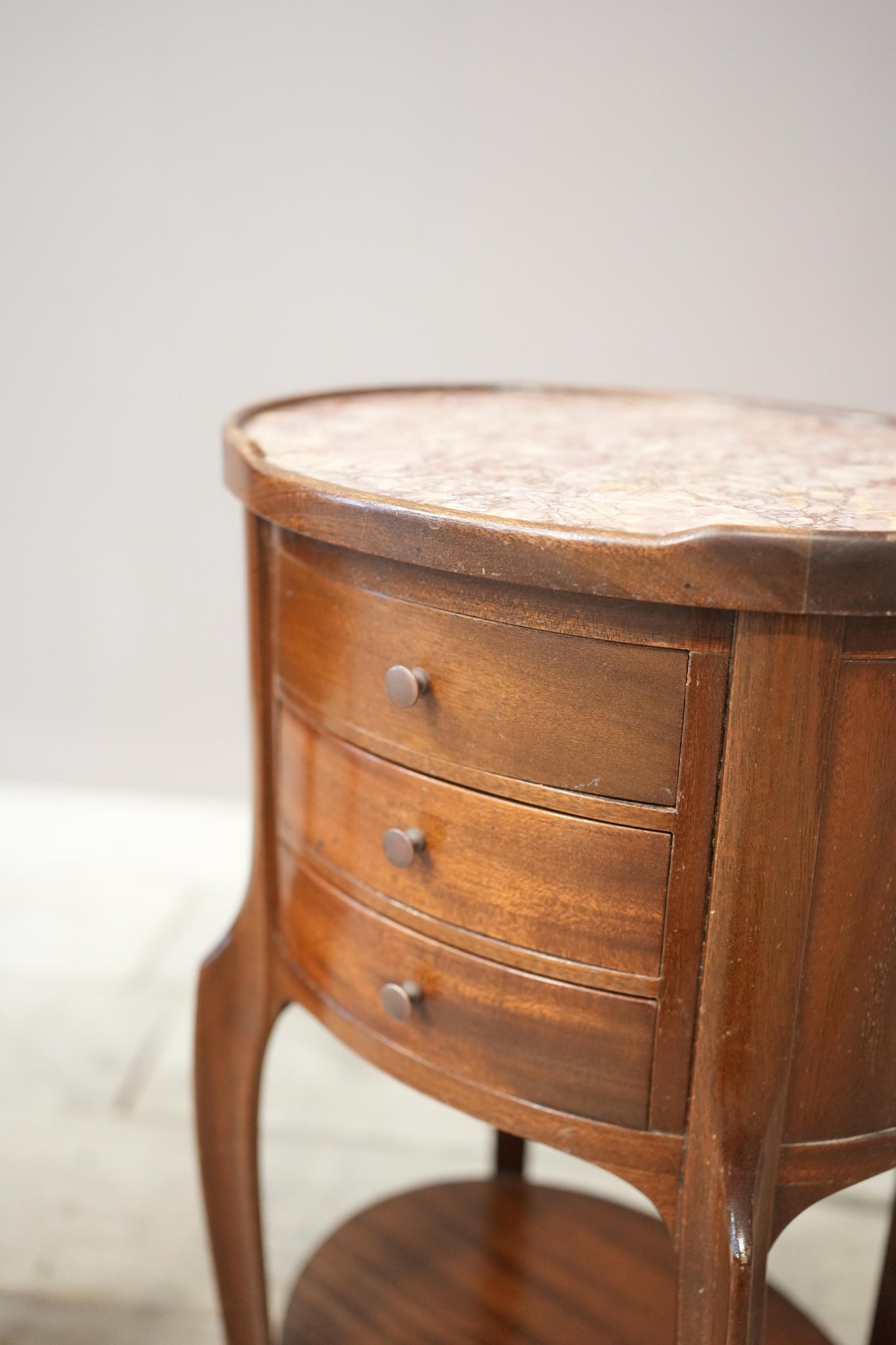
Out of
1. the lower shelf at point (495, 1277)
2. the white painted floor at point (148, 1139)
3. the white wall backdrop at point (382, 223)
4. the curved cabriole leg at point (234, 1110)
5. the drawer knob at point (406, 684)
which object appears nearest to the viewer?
the drawer knob at point (406, 684)

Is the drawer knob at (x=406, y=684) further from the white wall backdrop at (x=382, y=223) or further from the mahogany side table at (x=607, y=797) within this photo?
the white wall backdrop at (x=382, y=223)

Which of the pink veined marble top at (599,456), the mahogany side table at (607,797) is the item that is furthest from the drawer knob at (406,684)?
the pink veined marble top at (599,456)

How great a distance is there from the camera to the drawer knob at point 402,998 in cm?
82

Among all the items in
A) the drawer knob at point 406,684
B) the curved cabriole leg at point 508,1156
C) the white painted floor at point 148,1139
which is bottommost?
the white painted floor at point 148,1139

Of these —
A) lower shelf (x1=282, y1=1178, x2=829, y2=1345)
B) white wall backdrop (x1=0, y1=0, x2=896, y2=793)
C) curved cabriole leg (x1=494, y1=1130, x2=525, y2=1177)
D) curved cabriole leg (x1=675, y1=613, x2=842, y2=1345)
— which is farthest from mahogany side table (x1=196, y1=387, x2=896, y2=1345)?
white wall backdrop (x1=0, y1=0, x2=896, y2=793)

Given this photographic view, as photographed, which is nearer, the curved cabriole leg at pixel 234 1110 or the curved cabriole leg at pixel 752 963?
the curved cabriole leg at pixel 752 963

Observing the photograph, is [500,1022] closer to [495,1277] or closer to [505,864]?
[505,864]

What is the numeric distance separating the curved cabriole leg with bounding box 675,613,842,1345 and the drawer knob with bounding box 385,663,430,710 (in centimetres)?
19

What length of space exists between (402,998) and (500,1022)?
0.07m

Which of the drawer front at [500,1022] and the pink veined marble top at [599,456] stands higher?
the pink veined marble top at [599,456]

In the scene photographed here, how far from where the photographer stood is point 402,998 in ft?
2.70

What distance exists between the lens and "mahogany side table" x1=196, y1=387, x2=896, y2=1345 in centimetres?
66

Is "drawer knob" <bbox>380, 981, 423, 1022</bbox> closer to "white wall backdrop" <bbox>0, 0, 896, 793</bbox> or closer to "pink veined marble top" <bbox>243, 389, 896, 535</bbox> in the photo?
"pink veined marble top" <bbox>243, 389, 896, 535</bbox>

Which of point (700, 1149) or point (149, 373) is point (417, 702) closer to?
point (700, 1149)
